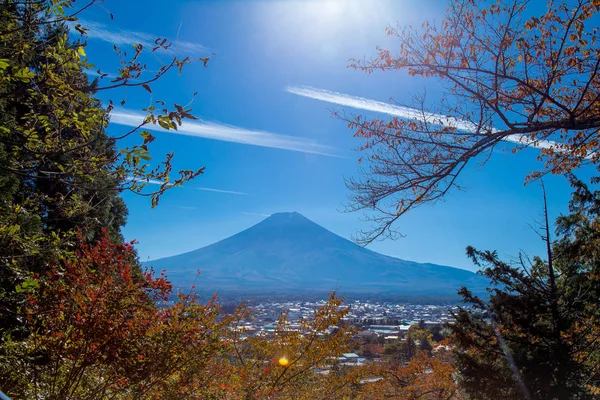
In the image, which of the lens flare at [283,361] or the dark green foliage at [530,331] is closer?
the lens flare at [283,361]

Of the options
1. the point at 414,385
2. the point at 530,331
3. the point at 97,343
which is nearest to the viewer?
the point at 97,343

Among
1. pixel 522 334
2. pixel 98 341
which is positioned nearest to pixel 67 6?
pixel 98 341

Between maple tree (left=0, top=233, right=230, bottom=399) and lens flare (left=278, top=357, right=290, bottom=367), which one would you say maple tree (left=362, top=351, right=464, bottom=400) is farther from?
maple tree (left=0, top=233, right=230, bottom=399)

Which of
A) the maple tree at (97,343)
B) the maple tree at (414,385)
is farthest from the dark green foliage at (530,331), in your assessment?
the maple tree at (97,343)

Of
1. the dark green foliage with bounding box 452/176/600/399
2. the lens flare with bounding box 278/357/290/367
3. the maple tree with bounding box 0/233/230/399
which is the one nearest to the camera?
the maple tree with bounding box 0/233/230/399

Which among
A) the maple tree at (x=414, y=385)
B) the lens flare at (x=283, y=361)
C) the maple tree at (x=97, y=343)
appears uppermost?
the maple tree at (x=97, y=343)

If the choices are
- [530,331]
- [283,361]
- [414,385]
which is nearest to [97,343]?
[283,361]

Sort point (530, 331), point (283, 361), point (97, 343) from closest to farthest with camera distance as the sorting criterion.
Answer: point (97, 343), point (283, 361), point (530, 331)

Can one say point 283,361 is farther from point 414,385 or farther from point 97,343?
point 414,385

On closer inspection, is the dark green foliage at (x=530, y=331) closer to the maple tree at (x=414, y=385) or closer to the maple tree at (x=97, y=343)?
the maple tree at (x=414, y=385)

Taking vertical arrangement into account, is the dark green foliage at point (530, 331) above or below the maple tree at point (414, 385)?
above

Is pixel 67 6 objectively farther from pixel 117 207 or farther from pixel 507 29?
pixel 117 207

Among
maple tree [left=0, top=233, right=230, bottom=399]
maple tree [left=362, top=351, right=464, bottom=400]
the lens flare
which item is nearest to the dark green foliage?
maple tree [left=362, top=351, right=464, bottom=400]

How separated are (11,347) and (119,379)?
137 centimetres
